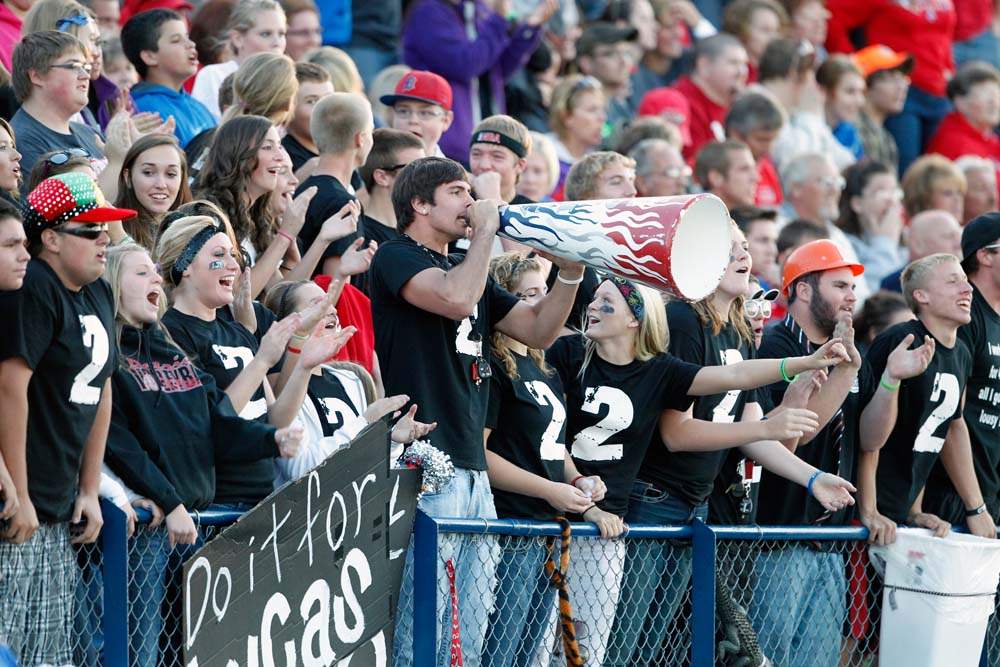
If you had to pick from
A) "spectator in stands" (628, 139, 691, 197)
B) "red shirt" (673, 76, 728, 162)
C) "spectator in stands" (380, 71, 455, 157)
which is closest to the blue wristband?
"spectator in stands" (380, 71, 455, 157)

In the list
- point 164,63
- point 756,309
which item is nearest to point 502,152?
point 756,309

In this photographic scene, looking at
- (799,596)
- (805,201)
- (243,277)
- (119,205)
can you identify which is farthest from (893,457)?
(805,201)

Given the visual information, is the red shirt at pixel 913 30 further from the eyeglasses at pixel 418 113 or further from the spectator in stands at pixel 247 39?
the spectator in stands at pixel 247 39

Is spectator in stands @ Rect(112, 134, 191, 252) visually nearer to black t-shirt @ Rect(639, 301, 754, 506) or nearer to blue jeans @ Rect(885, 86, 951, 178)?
black t-shirt @ Rect(639, 301, 754, 506)

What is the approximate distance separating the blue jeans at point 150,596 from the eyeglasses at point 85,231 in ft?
2.82

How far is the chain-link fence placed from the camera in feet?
17.6

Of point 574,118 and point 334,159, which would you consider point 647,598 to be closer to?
point 334,159

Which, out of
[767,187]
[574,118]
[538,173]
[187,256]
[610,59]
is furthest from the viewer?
[610,59]

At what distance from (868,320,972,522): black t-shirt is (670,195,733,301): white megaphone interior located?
1.73 m

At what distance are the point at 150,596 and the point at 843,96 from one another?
325 inches

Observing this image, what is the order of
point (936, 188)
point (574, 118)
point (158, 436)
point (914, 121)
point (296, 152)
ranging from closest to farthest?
point (158, 436), point (296, 152), point (574, 118), point (936, 188), point (914, 121)

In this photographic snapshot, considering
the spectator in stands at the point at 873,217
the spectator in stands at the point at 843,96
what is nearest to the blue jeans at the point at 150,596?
the spectator in stands at the point at 873,217

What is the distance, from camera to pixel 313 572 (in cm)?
510

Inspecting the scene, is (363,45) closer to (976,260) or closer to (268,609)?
(976,260)
